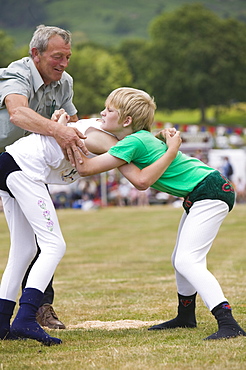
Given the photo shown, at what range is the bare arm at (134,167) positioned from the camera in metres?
4.66

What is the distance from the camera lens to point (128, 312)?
256 inches

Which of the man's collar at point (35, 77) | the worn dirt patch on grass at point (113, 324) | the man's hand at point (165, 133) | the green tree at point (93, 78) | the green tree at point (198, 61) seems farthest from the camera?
the green tree at point (198, 61)

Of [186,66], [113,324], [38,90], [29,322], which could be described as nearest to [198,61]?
[186,66]

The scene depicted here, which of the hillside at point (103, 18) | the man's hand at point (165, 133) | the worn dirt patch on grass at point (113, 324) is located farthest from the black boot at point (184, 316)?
the hillside at point (103, 18)

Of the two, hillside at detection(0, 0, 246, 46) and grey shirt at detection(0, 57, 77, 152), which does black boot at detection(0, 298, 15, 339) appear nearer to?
grey shirt at detection(0, 57, 77, 152)

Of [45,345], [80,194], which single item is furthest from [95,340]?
[80,194]

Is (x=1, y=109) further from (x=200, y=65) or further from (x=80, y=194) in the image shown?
(x=200, y=65)

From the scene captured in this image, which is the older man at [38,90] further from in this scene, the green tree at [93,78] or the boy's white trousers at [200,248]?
the green tree at [93,78]

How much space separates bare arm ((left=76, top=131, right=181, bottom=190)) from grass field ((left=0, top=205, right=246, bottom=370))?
106 cm

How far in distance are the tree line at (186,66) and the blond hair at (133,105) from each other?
3487 inches

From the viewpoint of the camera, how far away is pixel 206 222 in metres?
4.79

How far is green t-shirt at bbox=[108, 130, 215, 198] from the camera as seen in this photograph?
4.71 metres

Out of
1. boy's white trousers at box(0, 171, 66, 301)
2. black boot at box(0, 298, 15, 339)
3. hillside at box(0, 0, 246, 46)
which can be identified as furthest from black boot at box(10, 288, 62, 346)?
hillside at box(0, 0, 246, 46)

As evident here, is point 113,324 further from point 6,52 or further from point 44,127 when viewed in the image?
point 6,52
